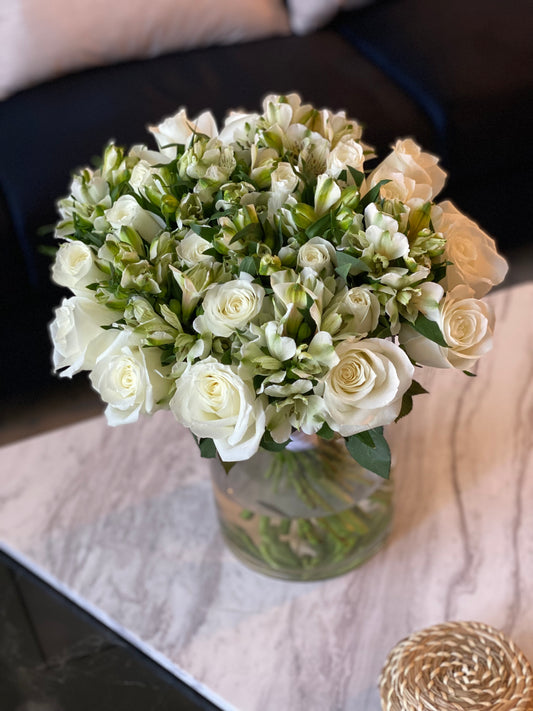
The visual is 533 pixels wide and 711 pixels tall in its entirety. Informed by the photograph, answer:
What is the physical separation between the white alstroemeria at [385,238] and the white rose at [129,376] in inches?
7.6

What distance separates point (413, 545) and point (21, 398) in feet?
3.68

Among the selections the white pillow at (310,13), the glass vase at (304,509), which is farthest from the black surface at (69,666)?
the white pillow at (310,13)

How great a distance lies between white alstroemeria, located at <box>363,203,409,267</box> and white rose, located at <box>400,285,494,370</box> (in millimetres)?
57

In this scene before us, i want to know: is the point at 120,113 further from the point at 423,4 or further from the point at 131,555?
the point at 131,555

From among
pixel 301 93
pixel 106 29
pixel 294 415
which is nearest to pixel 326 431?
pixel 294 415

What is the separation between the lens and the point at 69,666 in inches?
31.7

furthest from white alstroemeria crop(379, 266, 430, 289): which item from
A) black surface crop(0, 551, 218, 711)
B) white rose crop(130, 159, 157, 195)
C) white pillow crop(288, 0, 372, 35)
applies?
white pillow crop(288, 0, 372, 35)

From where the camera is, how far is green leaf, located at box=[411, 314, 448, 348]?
24.5 inches

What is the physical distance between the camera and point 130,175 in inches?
28.1

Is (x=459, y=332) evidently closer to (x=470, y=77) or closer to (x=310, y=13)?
(x=470, y=77)

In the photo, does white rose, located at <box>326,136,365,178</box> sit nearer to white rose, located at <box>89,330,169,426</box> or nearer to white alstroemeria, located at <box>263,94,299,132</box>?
white alstroemeria, located at <box>263,94,299,132</box>

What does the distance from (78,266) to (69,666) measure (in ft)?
1.35

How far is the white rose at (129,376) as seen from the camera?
2.05ft

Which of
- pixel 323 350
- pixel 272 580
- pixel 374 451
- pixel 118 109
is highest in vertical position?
pixel 323 350
